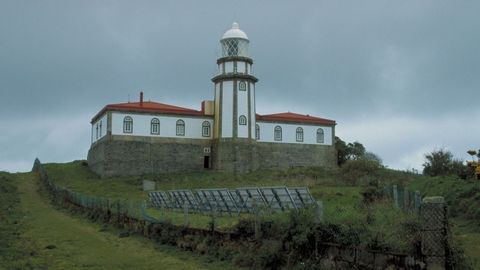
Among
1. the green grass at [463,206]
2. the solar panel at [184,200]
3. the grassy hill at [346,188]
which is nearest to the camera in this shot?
the grassy hill at [346,188]

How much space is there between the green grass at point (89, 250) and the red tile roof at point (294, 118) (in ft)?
92.4

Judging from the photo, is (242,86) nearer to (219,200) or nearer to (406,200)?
(219,200)

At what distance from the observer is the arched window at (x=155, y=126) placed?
45656mm

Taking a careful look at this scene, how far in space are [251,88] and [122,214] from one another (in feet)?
91.2

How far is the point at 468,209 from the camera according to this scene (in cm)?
1393

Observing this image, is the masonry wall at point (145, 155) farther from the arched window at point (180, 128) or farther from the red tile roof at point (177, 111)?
the red tile roof at point (177, 111)

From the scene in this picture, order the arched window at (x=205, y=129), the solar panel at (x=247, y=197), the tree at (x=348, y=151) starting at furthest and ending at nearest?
1. the tree at (x=348, y=151)
2. the arched window at (x=205, y=129)
3. the solar panel at (x=247, y=197)

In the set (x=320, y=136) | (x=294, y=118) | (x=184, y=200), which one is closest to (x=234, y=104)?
(x=294, y=118)

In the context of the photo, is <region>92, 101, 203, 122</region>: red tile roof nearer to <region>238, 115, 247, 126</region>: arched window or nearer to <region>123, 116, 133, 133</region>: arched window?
<region>123, 116, 133, 133</region>: arched window

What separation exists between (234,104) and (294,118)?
24.5 feet

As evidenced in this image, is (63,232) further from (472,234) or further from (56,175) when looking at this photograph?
(56,175)

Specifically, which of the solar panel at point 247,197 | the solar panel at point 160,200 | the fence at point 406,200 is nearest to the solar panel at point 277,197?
the solar panel at point 247,197

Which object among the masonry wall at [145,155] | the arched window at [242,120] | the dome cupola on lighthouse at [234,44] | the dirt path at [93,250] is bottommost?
the dirt path at [93,250]

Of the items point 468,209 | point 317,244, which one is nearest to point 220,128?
point 468,209
